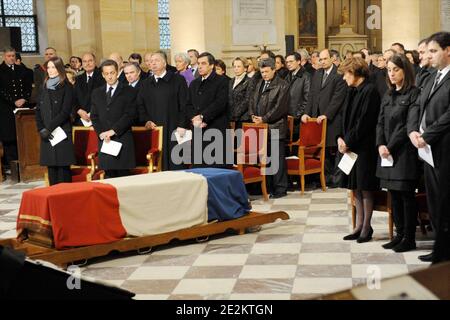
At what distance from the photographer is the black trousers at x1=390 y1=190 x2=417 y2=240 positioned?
6.87m

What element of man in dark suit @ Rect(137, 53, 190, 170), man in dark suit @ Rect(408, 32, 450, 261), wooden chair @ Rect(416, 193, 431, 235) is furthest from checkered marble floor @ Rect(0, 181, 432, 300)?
man in dark suit @ Rect(137, 53, 190, 170)

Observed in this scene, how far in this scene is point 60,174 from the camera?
9.80m

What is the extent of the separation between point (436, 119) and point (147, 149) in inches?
164

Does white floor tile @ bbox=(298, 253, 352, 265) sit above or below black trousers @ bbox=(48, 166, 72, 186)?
below

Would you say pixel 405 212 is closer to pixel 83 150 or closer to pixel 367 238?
pixel 367 238

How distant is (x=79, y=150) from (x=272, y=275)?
170 inches

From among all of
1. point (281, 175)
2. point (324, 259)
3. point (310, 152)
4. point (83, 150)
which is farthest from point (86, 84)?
point (324, 259)

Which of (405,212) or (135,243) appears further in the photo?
(135,243)

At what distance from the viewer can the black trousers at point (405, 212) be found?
22.5 ft

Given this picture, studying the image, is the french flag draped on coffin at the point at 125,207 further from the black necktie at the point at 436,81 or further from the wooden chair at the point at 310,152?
the wooden chair at the point at 310,152

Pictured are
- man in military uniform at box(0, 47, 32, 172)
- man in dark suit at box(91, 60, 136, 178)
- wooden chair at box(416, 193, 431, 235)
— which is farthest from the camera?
man in military uniform at box(0, 47, 32, 172)

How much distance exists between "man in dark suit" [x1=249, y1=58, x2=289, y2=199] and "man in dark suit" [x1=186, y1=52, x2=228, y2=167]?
1.60 feet

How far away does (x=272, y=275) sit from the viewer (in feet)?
21.1

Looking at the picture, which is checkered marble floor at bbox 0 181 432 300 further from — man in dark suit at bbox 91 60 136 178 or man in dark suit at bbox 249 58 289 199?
man in dark suit at bbox 249 58 289 199
